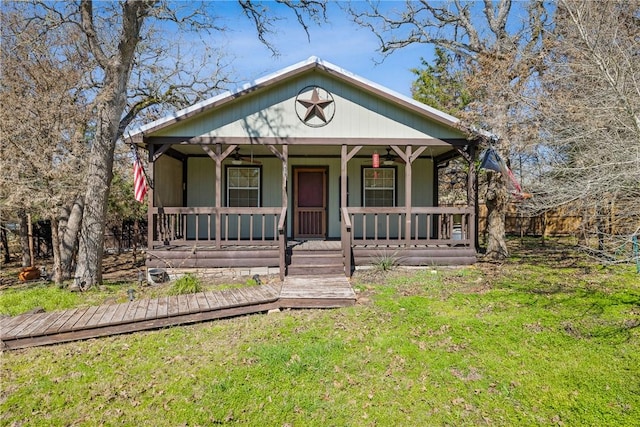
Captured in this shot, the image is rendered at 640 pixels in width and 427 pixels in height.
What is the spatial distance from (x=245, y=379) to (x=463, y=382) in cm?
243

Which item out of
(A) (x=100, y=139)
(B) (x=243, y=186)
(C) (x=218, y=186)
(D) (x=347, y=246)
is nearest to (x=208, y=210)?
(C) (x=218, y=186)

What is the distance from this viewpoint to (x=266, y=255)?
9.27 m

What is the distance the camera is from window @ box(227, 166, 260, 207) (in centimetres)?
Result: 1180

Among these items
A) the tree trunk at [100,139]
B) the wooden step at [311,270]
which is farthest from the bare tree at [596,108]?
the tree trunk at [100,139]

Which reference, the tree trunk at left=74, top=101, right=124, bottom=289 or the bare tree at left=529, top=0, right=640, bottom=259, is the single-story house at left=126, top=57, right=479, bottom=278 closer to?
the tree trunk at left=74, top=101, right=124, bottom=289

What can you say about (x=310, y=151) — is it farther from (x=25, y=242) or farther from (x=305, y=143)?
(x=25, y=242)

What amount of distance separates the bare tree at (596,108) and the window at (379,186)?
422cm

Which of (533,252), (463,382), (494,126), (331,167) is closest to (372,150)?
(331,167)

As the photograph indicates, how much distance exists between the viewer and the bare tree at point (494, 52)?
387 inches

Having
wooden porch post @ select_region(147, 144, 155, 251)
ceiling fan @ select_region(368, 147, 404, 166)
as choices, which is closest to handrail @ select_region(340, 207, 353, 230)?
ceiling fan @ select_region(368, 147, 404, 166)

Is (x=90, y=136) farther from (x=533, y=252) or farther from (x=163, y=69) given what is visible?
(x=533, y=252)

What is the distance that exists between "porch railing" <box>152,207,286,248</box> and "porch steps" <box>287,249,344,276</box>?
770mm

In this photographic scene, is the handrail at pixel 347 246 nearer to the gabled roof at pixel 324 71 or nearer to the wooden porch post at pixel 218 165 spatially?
the wooden porch post at pixel 218 165

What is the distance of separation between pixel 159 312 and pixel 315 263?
3826mm
